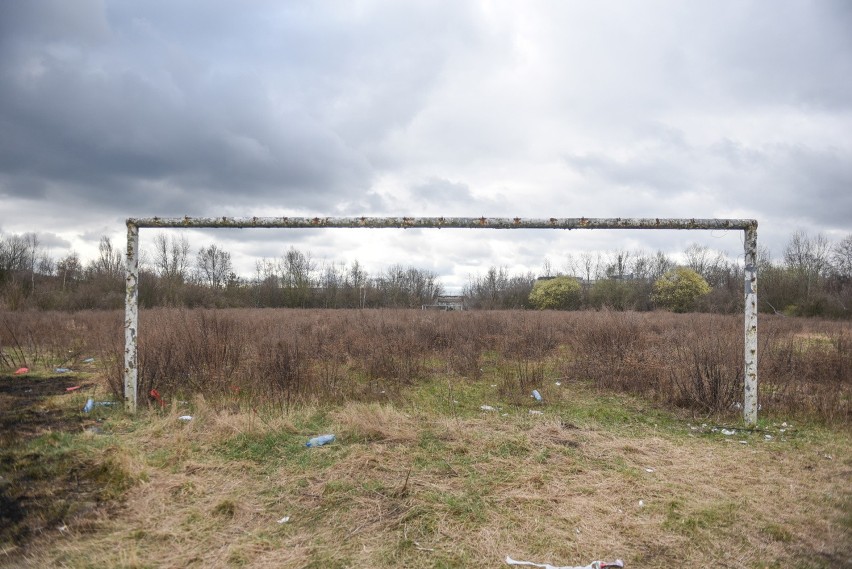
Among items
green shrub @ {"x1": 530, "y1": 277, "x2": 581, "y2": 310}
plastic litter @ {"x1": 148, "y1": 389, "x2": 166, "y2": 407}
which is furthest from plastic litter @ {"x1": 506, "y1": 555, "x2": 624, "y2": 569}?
green shrub @ {"x1": 530, "y1": 277, "x2": 581, "y2": 310}

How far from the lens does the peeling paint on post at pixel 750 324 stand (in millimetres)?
5797

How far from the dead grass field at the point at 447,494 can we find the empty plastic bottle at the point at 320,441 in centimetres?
14

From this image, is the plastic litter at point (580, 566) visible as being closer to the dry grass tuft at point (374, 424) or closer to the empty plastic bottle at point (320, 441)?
the dry grass tuft at point (374, 424)

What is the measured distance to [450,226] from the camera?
615 cm

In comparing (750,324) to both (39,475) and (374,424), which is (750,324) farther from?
(39,475)

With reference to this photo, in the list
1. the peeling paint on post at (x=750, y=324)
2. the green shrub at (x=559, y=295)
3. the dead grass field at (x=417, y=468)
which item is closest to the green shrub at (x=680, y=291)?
the green shrub at (x=559, y=295)

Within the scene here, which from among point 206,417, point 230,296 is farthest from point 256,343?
point 230,296

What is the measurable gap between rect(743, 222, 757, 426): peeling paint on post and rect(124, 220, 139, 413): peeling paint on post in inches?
315

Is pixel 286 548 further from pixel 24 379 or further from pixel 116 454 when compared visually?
pixel 24 379

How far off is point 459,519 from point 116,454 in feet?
10.9

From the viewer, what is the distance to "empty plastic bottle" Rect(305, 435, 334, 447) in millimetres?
5078

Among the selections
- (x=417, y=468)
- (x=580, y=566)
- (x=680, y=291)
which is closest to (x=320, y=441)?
(x=417, y=468)

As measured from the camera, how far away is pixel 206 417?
5840 millimetres

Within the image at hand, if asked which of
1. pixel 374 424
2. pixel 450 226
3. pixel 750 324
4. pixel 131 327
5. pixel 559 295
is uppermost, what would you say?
pixel 450 226
